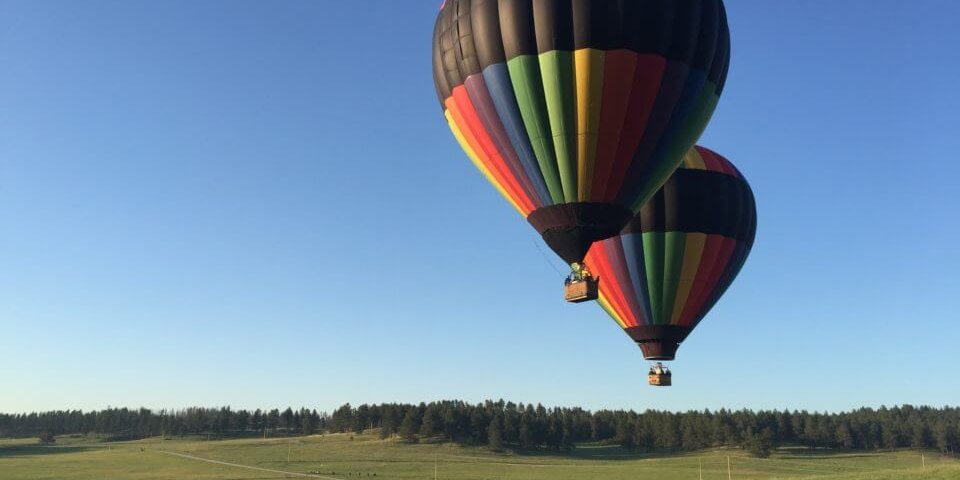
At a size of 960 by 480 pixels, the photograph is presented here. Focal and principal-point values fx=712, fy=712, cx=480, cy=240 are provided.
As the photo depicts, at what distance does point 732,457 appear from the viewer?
98125 millimetres

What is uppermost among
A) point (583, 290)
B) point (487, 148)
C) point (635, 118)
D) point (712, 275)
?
point (635, 118)

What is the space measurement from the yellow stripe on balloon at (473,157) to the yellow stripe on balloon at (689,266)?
1066cm

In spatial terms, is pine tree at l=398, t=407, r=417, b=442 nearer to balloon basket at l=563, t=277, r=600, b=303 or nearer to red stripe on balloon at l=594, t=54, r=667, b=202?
balloon basket at l=563, t=277, r=600, b=303

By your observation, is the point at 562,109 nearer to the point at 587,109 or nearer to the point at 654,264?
the point at 587,109

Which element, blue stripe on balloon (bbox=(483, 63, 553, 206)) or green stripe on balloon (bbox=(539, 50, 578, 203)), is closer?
green stripe on balloon (bbox=(539, 50, 578, 203))

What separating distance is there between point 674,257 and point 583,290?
32.2 ft

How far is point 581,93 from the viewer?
2191 cm

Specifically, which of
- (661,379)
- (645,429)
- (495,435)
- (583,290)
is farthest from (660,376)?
(645,429)

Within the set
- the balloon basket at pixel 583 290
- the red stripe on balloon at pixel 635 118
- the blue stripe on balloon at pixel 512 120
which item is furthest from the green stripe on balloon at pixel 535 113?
the balloon basket at pixel 583 290

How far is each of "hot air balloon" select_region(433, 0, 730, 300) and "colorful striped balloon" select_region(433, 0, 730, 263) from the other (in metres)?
0.03

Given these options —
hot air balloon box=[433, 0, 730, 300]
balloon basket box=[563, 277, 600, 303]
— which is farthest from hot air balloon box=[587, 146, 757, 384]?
balloon basket box=[563, 277, 600, 303]

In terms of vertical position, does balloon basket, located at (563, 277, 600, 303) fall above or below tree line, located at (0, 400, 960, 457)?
above

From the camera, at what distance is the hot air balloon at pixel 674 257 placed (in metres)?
32.3

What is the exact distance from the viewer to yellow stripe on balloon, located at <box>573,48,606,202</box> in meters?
21.6
